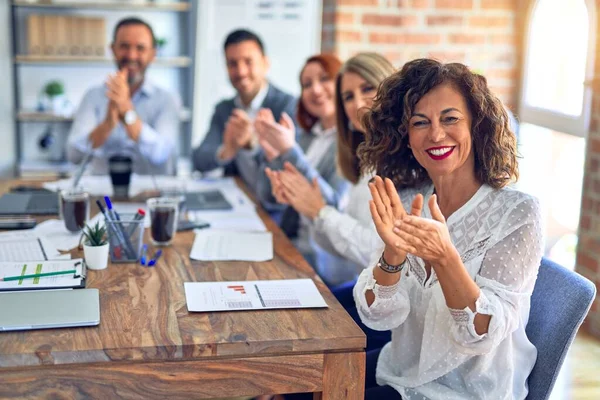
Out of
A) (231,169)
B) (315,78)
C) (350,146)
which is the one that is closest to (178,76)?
(231,169)

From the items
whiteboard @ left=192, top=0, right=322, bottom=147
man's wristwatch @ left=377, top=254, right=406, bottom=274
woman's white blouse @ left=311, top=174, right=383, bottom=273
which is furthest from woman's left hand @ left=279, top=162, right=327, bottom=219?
whiteboard @ left=192, top=0, right=322, bottom=147

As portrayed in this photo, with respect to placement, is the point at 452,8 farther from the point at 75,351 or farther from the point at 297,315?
the point at 75,351

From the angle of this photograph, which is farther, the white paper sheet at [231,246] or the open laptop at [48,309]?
the white paper sheet at [231,246]

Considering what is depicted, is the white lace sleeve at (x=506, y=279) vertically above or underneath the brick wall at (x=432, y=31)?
underneath

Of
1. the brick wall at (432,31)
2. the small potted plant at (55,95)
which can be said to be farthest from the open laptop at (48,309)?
the small potted plant at (55,95)

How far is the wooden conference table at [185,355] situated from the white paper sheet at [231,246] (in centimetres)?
40

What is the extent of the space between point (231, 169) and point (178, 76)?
213 cm

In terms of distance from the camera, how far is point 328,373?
148 cm

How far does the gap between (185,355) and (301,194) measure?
1.04 metres

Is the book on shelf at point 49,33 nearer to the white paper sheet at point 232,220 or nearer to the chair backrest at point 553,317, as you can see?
the white paper sheet at point 232,220

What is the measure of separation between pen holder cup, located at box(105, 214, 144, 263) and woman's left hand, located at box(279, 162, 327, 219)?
568 mm

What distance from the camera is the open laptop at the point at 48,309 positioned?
58.1 inches

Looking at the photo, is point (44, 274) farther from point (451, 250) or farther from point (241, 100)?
point (241, 100)

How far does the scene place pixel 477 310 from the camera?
1.45 m
